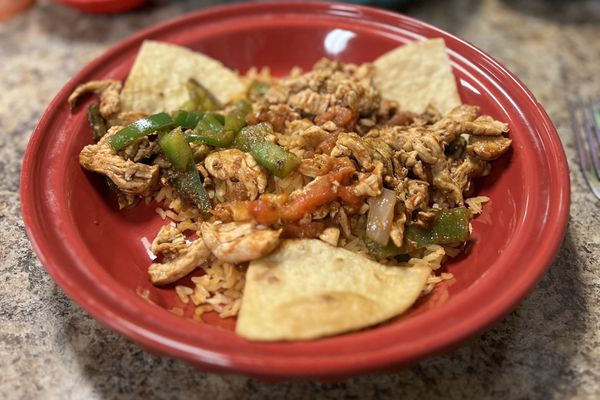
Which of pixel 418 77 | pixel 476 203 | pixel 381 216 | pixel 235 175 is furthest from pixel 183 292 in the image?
pixel 418 77

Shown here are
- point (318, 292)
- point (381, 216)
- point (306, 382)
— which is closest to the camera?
point (318, 292)

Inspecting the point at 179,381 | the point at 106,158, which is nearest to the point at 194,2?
the point at 106,158

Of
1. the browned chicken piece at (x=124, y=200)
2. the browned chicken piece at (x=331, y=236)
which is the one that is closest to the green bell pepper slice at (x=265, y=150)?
the browned chicken piece at (x=331, y=236)

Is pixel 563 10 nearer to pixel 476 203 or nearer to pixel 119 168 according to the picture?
pixel 476 203

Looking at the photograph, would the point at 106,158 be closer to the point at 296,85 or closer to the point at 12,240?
the point at 12,240

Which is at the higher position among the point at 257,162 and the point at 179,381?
the point at 257,162

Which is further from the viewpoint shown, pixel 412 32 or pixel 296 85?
pixel 412 32

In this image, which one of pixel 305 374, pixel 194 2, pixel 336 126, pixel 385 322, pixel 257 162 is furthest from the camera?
pixel 194 2

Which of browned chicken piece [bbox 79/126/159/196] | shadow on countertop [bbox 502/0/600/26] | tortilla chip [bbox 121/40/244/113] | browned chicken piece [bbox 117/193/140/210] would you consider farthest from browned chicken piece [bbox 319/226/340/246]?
shadow on countertop [bbox 502/0/600/26]
